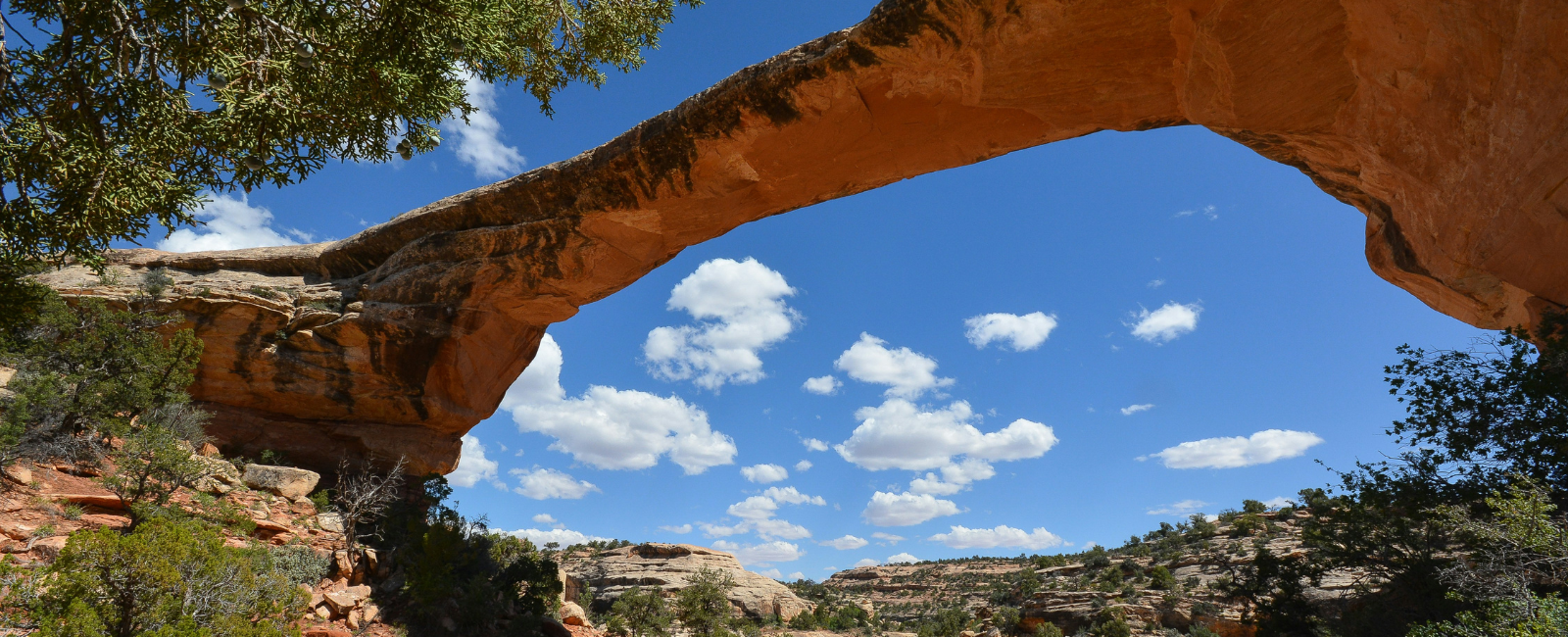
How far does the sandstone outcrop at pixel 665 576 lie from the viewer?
26609 mm

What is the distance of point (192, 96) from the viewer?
5.57m

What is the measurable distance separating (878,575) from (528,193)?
41.7m

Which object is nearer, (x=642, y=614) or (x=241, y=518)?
(x=241, y=518)

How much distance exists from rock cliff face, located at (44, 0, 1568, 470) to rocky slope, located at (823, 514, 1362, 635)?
8740 mm

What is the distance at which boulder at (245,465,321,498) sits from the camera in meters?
12.5

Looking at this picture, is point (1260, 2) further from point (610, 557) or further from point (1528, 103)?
point (610, 557)

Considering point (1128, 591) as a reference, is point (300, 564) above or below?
below

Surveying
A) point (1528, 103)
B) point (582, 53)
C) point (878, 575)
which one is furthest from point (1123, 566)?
point (582, 53)

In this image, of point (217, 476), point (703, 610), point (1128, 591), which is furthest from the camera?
point (1128, 591)

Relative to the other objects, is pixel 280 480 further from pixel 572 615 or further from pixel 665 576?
pixel 665 576

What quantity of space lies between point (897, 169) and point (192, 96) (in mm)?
8746

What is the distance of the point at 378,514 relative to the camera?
1365 cm

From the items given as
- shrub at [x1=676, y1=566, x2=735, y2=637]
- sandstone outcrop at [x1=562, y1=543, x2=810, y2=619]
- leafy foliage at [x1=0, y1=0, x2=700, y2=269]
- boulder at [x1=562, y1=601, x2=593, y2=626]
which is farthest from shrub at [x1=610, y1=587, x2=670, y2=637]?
leafy foliage at [x1=0, y1=0, x2=700, y2=269]

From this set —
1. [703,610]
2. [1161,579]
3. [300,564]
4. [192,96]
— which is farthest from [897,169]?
[1161,579]
